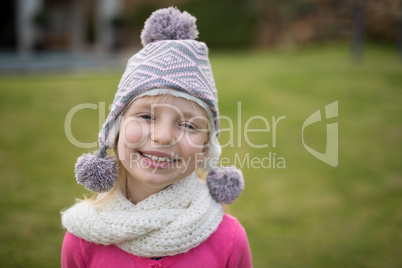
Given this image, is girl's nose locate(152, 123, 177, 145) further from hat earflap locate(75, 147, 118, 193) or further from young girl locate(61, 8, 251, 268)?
hat earflap locate(75, 147, 118, 193)

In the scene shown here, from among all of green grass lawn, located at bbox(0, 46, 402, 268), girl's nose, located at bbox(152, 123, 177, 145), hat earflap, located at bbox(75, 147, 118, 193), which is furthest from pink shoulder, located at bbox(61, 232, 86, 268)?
green grass lawn, located at bbox(0, 46, 402, 268)

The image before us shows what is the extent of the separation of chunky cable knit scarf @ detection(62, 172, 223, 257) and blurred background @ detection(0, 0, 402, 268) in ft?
5.62

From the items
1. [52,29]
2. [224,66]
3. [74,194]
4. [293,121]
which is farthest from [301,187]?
[52,29]

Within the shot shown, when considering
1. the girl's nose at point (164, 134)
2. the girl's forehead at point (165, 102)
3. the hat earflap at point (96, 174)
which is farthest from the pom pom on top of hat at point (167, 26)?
the hat earflap at point (96, 174)

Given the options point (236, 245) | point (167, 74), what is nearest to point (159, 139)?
point (167, 74)

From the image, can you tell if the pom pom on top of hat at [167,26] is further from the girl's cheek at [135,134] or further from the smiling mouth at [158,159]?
the smiling mouth at [158,159]

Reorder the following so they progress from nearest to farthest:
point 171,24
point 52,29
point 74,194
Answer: point 171,24, point 74,194, point 52,29

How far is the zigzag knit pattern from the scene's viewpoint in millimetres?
1309

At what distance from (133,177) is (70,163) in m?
3.15

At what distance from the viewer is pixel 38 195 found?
3.64 m

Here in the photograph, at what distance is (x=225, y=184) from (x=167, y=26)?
0.71 m

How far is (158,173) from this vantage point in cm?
133

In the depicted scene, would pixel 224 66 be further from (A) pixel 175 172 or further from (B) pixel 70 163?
(A) pixel 175 172

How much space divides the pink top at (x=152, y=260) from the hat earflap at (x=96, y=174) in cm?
23
